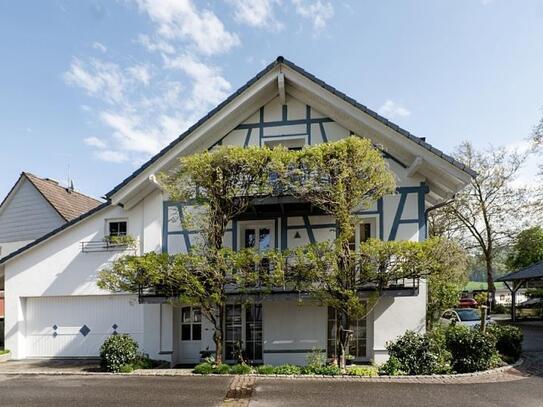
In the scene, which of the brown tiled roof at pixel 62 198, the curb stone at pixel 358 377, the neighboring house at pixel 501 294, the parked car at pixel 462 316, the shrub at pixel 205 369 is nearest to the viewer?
the curb stone at pixel 358 377

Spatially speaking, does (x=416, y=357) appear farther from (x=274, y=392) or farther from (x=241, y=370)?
(x=241, y=370)

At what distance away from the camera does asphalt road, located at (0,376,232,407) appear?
7925 millimetres

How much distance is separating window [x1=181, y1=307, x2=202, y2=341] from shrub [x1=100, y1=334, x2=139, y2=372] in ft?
6.70

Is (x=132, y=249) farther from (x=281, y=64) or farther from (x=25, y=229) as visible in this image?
(x=25, y=229)

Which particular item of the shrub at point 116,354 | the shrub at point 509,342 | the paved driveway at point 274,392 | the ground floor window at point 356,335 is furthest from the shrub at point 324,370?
the shrub at point 509,342

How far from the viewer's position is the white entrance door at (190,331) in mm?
12562

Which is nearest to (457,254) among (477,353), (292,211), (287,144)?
(477,353)

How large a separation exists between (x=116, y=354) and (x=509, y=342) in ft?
34.4

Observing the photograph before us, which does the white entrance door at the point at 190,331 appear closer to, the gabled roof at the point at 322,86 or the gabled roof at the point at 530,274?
the gabled roof at the point at 322,86

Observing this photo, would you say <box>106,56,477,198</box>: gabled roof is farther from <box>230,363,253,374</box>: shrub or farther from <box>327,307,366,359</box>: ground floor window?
<box>230,363,253,374</box>: shrub

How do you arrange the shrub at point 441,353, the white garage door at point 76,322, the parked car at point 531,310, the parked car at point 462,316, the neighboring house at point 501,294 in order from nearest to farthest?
the shrub at point 441,353 < the white garage door at point 76,322 < the parked car at point 462,316 < the parked car at point 531,310 < the neighboring house at point 501,294

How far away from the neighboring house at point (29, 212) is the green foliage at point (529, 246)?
103ft

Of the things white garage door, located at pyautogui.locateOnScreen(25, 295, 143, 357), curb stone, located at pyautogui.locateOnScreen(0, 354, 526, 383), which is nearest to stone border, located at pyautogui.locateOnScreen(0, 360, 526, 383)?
curb stone, located at pyautogui.locateOnScreen(0, 354, 526, 383)

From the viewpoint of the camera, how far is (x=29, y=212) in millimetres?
20359
